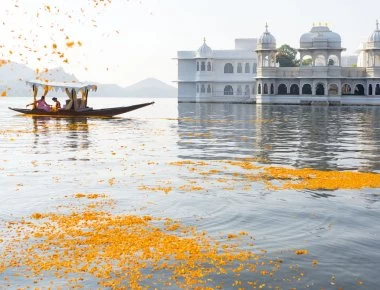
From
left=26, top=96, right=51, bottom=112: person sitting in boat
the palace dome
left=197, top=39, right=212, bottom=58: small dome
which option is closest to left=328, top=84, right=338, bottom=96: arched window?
the palace dome

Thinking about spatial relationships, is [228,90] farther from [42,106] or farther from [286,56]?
[42,106]

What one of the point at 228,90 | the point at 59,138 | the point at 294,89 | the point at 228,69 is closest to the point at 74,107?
the point at 59,138

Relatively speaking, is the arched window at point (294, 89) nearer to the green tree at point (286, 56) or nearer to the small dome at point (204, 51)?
the small dome at point (204, 51)

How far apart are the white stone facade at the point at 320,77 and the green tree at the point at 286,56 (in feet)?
55.0

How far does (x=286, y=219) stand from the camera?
1025cm

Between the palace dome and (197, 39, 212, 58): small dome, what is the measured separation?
18.4 metres

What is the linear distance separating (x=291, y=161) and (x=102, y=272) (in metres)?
11.9

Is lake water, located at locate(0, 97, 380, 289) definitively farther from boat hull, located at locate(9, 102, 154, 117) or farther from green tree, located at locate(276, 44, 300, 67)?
green tree, located at locate(276, 44, 300, 67)

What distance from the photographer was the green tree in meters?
102

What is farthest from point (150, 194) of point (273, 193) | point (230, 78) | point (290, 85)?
point (230, 78)

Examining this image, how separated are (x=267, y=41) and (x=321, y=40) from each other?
7.41m

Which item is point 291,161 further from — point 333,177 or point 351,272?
point 351,272

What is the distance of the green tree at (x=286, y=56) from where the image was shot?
334 ft

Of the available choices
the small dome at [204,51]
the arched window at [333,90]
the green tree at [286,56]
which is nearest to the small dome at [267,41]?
the arched window at [333,90]
